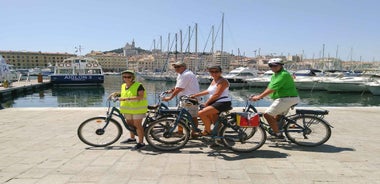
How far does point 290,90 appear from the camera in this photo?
530 cm

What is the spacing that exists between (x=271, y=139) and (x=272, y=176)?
6.80ft

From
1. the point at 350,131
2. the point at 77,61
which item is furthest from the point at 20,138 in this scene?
the point at 77,61

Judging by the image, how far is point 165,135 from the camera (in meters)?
5.29

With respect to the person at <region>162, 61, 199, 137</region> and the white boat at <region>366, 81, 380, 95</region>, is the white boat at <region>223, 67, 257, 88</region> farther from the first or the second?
the person at <region>162, 61, 199, 137</region>

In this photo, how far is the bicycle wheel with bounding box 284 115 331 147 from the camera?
550cm

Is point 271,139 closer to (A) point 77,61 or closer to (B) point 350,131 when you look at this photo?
(B) point 350,131

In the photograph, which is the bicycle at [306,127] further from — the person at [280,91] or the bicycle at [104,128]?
the bicycle at [104,128]

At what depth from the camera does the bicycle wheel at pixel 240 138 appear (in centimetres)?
518

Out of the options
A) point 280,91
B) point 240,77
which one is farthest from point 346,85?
point 280,91

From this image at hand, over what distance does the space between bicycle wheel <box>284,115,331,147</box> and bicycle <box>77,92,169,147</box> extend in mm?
2590

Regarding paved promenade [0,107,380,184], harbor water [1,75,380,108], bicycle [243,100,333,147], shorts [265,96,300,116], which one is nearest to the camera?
paved promenade [0,107,380,184]

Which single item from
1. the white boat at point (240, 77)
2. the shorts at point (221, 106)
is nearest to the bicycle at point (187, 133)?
→ the shorts at point (221, 106)

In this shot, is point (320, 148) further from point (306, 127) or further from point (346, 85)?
point (346, 85)

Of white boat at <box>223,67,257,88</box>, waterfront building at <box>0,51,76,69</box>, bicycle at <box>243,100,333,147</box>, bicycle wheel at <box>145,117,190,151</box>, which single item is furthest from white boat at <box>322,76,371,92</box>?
waterfront building at <box>0,51,76,69</box>
